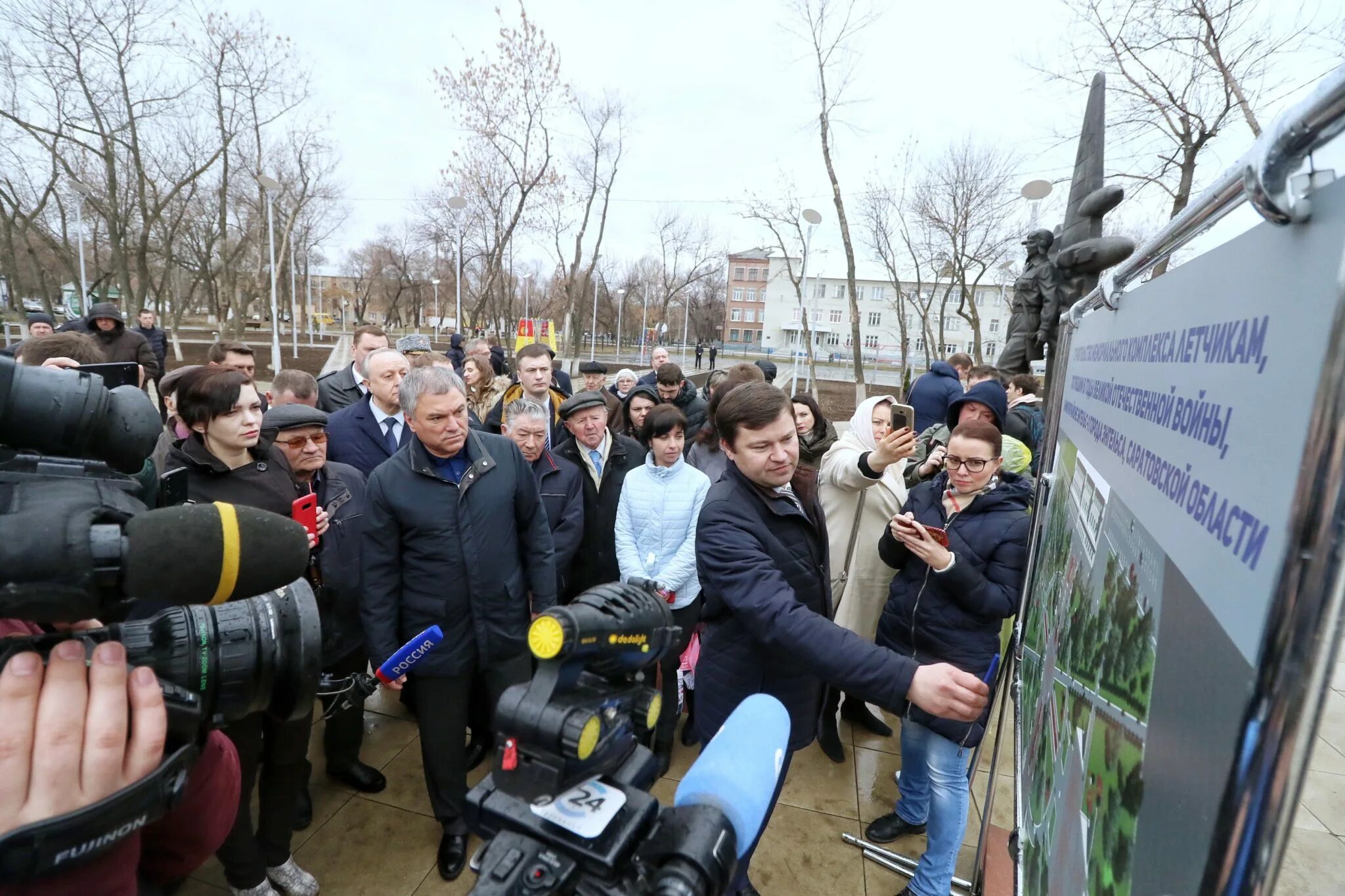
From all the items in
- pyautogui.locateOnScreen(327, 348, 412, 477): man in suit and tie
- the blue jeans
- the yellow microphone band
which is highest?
the yellow microphone band

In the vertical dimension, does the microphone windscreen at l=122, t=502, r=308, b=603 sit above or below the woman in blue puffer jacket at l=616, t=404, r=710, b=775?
above

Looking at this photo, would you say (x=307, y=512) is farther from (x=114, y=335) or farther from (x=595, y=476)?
(x=114, y=335)

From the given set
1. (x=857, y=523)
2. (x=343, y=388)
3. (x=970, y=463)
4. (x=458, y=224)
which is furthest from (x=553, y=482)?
(x=458, y=224)

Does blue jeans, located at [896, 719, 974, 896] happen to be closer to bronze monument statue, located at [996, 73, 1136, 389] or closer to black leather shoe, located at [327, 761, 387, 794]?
bronze monument statue, located at [996, 73, 1136, 389]

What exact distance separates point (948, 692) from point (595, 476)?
2.81 m

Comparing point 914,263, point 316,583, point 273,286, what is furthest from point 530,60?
point 316,583

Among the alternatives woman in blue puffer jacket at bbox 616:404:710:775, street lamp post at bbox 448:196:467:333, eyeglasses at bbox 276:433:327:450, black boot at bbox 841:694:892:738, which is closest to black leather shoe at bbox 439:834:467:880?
woman in blue puffer jacket at bbox 616:404:710:775

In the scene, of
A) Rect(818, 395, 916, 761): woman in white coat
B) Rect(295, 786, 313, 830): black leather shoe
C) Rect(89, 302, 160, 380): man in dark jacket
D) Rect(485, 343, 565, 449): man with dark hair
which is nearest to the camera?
Rect(295, 786, 313, 830): black leather shoe

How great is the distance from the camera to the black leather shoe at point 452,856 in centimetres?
288

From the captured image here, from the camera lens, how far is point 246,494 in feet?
8.38

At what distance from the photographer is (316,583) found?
2.79 meters

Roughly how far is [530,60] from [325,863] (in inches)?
741

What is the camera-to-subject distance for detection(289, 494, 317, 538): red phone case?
2.55 m

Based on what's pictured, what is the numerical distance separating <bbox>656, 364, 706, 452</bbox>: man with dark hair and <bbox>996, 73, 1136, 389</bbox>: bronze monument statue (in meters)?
2.91
